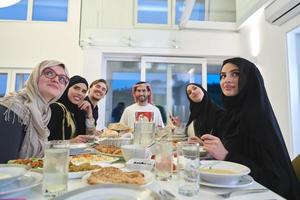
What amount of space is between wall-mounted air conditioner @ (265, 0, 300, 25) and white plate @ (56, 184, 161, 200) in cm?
273

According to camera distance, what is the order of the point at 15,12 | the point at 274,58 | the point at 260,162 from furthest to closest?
1. the point at 15,12
2. the point at 274,58
3. the point at 260,162

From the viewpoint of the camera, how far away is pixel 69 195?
548mm

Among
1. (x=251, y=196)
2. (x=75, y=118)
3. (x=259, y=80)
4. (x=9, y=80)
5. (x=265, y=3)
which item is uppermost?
(x=265, y=3)

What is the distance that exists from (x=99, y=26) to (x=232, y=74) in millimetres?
3038

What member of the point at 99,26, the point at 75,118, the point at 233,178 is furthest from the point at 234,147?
the point at 99,26

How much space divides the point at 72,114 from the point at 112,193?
169 centimetres

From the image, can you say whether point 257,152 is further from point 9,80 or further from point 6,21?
point 6,21

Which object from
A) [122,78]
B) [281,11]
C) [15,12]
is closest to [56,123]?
[122,78]

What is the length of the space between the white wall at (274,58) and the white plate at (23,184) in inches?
115

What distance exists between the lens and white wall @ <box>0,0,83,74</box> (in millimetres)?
4184

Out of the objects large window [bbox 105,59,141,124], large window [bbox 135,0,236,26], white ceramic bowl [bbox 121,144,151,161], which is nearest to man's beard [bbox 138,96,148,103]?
large window [bbox 105,59,141,124]

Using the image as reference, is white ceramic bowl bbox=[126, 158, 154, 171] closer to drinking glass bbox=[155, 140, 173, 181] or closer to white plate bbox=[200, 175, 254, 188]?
drinking glass bbox=[155, 140, 173, 181]

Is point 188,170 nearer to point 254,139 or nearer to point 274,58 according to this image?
point 254,139

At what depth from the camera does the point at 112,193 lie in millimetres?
585
